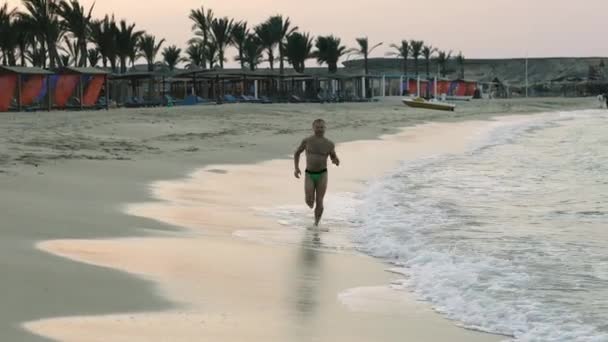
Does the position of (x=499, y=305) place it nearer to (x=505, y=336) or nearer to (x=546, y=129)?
(x=505, y=336)

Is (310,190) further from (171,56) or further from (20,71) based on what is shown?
(171,56)

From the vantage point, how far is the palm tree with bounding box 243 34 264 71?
79.9 meters

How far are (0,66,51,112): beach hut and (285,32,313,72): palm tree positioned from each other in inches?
1773

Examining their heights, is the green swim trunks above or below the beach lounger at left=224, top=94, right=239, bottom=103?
below

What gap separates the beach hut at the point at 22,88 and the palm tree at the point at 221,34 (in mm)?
37450

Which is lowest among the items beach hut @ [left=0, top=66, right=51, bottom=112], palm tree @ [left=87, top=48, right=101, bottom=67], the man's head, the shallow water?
the shallow water

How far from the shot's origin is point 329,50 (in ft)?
269

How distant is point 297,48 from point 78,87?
141 ft

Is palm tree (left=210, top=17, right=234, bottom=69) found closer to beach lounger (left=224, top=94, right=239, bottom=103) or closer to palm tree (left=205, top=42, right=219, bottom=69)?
palm tree (left=205, top=42, right=219, bottom=69)

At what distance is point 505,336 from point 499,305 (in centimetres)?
72

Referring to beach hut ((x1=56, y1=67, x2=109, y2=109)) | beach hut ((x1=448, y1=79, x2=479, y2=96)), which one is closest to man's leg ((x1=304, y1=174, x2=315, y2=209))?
beach hut ((x1=56, y1=67, x2=109, y2=109))

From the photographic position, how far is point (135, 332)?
502cm

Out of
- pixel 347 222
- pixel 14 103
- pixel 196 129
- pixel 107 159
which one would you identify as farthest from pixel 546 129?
pixel 347 222

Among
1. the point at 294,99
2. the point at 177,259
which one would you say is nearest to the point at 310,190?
the point at 177,259
